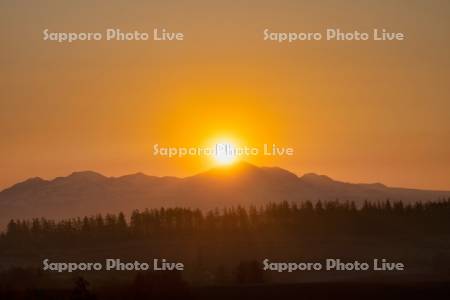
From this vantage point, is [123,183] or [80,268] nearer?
[80,268]

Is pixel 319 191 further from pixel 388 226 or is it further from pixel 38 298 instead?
pixel 38 298

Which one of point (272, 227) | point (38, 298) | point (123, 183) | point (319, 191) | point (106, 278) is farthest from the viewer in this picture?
point (319, 191)

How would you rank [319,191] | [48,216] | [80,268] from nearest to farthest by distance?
[80,268], [319,191], [48,216]

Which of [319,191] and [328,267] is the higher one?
[319,191]

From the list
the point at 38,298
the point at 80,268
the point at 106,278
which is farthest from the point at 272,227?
the point at 38,298
